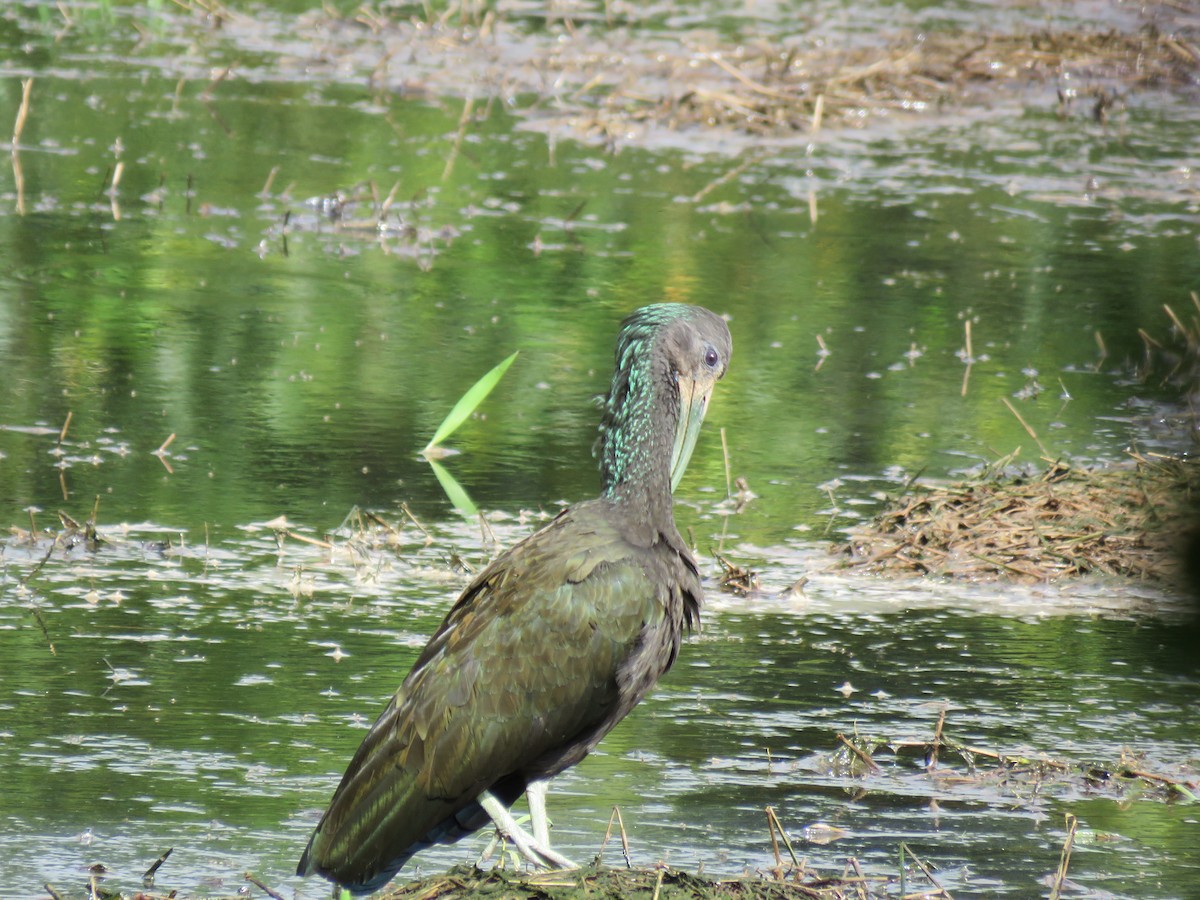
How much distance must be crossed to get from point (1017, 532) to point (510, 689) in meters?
3.29

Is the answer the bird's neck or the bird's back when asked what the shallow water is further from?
the bird's neck

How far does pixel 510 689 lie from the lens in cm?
459

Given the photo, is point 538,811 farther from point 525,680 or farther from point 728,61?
point 728,61

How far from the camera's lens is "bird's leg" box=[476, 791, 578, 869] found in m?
4.43

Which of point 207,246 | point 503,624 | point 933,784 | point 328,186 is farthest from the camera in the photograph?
point 328,186

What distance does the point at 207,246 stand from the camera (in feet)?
37.1

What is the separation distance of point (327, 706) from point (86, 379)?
3.64 metres

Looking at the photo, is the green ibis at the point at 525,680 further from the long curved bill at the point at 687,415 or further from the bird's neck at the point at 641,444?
the long curved bill at the point at 687,415

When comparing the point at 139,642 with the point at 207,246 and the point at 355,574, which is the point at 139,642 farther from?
the point at 207,246

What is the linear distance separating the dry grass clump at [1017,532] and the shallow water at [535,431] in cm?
17

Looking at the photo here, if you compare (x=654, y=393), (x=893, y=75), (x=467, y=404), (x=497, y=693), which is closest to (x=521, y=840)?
(x=497, y=693)

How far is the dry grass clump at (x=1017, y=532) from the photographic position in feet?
23.9

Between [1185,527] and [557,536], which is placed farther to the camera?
[557,536]

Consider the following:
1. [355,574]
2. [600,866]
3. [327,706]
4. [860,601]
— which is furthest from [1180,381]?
[600,866]
